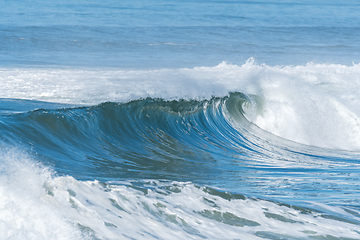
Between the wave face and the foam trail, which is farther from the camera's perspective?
the wave face

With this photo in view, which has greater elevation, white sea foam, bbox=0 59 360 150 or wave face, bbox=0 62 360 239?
white sea foam, bbox=0 59 360 150

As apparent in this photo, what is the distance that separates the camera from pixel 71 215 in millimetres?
3279

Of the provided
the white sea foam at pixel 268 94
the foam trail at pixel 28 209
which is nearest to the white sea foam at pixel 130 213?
the foam trail at pixel 28 209

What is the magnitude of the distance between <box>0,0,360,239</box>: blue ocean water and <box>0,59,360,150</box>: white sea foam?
0.03 m

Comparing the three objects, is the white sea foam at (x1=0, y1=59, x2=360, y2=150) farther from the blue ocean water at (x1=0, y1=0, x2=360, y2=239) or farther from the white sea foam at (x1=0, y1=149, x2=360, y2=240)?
the white sea foam at (x1=0, y1=149, x2=360, y2=240)

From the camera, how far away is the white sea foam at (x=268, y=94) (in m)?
8.48

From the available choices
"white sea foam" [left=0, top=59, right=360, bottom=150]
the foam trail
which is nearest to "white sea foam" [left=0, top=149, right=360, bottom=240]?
the foam trail

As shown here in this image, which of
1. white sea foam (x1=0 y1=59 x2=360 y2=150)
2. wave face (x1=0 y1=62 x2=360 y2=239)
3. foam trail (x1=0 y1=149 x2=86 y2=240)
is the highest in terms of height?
white sea foam (x1=0 y1=59 x2=360 y2=150)

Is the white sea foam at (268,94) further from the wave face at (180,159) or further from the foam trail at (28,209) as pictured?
the foam trail at (28,209)

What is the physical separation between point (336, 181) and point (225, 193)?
5.51 feet

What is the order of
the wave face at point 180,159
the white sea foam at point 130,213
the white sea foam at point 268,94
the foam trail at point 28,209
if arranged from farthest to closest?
1. the white sea foam at point 268,94
2. the wave face at point 180,159
3. the white sea foam at point 130,213
4. the foam trail at point 28,209

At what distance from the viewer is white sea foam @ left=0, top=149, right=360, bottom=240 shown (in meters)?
3.12

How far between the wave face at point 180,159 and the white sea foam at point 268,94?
3cm

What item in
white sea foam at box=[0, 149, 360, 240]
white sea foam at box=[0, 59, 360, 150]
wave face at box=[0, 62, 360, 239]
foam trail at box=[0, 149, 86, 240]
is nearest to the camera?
foam trail at box=[0, 149, 86, 240]
